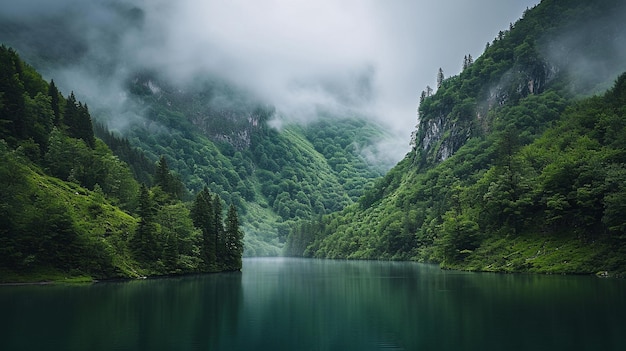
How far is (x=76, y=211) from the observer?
91.2m

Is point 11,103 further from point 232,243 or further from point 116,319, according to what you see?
point 116,319

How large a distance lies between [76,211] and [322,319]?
64.2 m

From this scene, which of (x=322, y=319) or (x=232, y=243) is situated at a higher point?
(x=232, y=243)

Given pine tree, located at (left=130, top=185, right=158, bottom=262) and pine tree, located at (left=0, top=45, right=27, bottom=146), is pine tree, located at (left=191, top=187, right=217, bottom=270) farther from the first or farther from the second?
pine tree, located at (left=0, top=45, right=27, bottom=146)

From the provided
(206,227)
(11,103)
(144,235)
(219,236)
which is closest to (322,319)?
(144,235)

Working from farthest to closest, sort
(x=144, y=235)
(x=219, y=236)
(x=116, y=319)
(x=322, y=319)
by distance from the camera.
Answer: (x=219, y=236) → (x=144, y=235) → (x=322, y=319) → (x=116, y=319)

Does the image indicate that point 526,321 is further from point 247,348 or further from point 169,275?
point 169,275

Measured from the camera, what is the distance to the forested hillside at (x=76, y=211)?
257ft

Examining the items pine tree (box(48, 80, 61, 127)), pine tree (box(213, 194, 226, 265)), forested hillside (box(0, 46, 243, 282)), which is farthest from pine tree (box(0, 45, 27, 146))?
pine tree (box(213, 194, 226, 265))

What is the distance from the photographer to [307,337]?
116ft

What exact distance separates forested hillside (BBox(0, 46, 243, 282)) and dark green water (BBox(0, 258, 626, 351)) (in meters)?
13.4

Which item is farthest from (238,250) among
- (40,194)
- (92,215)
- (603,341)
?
(603,341)

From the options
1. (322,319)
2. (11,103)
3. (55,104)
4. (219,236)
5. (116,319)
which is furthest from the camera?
(55,104)

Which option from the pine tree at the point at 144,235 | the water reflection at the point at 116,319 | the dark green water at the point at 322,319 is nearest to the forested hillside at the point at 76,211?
the pine tree at the point at 144,235
